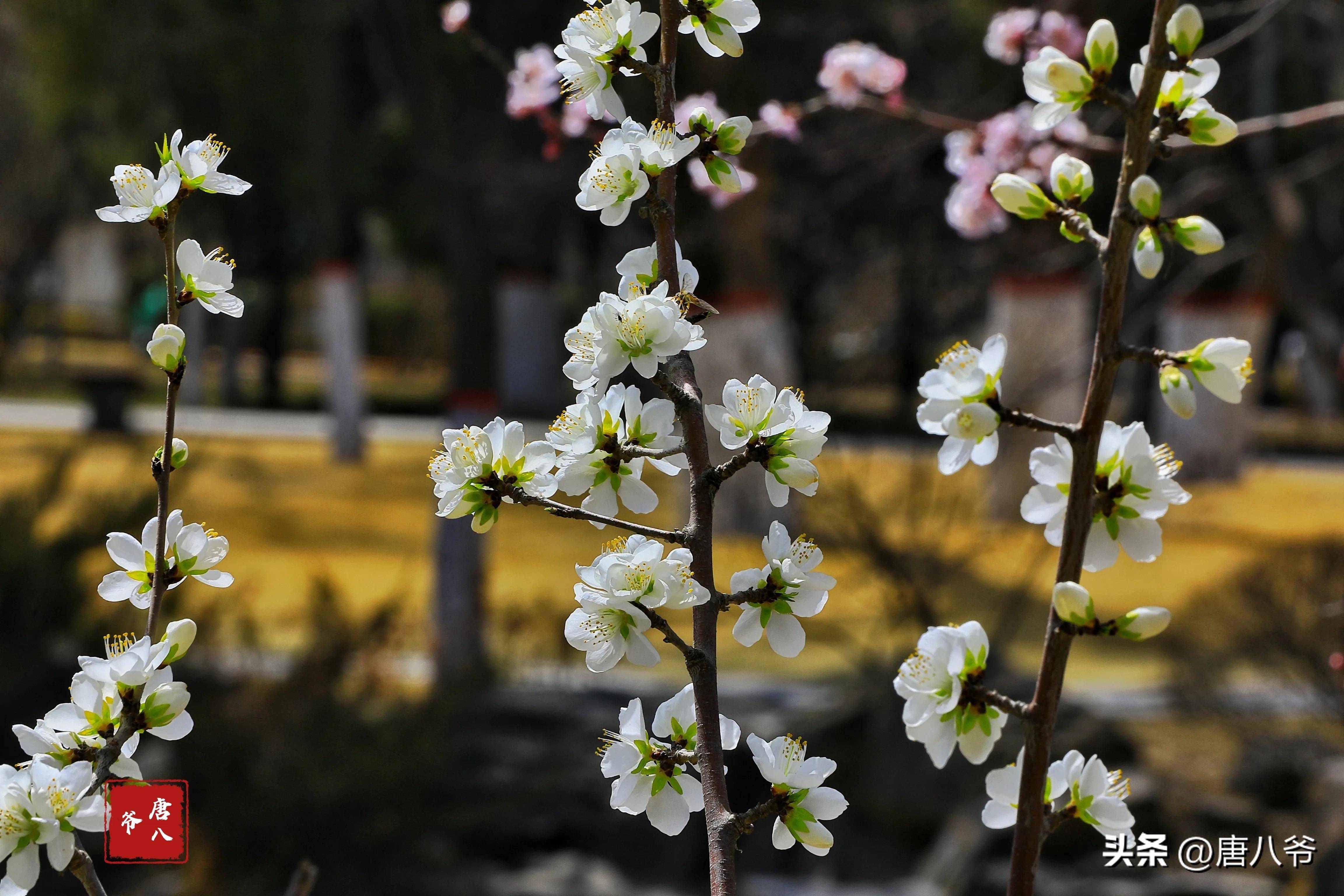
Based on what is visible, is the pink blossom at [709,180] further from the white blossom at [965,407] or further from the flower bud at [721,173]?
the white blossom at [965,407]

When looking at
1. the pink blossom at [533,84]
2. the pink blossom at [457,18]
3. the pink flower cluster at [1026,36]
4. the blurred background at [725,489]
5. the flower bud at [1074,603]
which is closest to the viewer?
the flower bud at [1074,603]

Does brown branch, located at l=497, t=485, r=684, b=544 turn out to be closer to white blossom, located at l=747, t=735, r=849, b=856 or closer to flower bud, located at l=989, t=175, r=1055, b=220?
white blossom, located at l=747, t=735, r=849, b=856

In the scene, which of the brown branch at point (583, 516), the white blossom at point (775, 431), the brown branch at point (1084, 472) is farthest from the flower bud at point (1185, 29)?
the brown branch at point (583, 516)

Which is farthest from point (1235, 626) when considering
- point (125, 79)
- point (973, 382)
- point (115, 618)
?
point (125, 79)

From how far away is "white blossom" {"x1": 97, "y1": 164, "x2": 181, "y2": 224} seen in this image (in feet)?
2.38

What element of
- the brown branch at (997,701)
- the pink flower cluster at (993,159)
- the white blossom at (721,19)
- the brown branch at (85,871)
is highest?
the pink flower cluster at (993,159)

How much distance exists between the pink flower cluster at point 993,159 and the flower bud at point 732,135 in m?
1.40

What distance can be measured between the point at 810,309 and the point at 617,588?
13.4m

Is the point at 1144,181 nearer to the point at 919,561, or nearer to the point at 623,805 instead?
the point at 623,805

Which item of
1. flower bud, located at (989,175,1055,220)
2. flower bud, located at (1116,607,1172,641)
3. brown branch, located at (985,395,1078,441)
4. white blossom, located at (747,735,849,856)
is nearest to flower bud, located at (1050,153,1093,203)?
flower bud, located at (989,175,1055,220)

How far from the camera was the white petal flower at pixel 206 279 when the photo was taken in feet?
2.54

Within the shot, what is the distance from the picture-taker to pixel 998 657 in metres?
4.78

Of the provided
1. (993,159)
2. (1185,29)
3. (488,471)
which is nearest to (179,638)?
(488,471)

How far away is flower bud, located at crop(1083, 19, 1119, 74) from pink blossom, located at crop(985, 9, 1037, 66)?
5.60 ft
